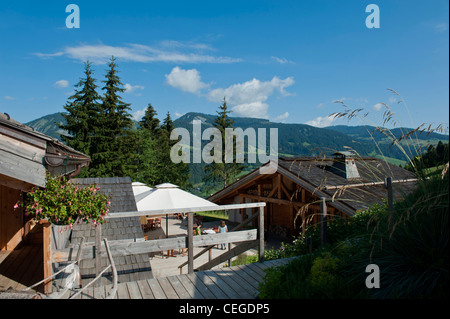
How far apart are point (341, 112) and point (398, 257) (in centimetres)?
168

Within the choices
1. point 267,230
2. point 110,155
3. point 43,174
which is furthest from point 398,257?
point 110,155

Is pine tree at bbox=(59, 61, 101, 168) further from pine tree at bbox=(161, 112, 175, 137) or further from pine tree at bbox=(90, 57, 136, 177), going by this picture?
pine tree at bbox=(161, 112, 175, 137)

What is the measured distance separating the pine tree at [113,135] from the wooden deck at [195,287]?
2212 cm

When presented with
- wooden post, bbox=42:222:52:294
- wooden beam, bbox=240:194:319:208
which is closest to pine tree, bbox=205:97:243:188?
wooden beam, bbox=240:194:319:208

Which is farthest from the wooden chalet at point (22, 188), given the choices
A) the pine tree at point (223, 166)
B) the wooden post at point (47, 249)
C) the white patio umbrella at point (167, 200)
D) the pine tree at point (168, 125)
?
the pine tree at point (168, 125)

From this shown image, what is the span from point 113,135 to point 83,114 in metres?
2.95

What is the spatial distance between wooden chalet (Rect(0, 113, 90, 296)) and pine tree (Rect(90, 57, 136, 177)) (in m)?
18.0

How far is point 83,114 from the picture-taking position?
918 inches

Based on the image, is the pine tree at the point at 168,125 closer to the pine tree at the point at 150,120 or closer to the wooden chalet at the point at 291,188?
the pine tree at the point at 150,120

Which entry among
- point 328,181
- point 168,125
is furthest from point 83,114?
point 328,181

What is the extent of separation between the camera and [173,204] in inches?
379

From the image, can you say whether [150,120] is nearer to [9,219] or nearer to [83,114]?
[83,114]

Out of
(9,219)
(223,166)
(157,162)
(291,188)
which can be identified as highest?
(157,162)

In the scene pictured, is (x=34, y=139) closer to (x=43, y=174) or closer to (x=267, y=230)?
(x=43, y=174)
